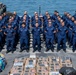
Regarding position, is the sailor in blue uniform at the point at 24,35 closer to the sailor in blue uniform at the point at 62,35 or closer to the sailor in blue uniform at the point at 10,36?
the sailor in blue uniform at the point at 10,36

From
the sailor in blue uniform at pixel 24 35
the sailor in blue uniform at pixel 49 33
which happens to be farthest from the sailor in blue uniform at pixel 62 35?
the sailor in blue uniform at pixel 24 35

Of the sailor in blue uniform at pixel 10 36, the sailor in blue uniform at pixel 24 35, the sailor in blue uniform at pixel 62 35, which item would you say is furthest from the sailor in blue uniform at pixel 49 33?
the sailor in blue uniform at pixel 10 36

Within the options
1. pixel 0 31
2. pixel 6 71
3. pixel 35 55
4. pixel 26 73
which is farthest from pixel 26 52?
pixel 26 73

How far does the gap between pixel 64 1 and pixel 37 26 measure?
60.6 meters

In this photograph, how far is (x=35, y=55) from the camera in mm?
14828

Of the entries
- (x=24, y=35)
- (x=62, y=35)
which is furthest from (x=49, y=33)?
(x=24, y=35)

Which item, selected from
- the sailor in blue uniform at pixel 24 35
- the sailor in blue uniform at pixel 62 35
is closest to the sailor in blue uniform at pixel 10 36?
the sailor in blue uniform at pixel 24 35

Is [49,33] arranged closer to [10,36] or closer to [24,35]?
[24,35]

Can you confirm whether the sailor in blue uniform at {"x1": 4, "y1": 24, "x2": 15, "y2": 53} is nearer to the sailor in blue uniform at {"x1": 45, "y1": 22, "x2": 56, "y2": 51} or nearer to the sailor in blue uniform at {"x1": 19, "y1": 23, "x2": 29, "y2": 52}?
the sailor in blue uniform at {"x1": 19, "y1": 23, "x2": 29, "y2": 52}

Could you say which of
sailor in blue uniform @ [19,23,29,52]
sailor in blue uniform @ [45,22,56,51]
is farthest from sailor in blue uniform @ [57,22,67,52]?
sailor in blue uniform @ [19,23,29,52]

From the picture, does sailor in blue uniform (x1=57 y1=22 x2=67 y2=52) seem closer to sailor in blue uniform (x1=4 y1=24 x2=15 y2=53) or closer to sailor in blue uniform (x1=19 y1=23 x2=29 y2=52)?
sailor in blue uniform (x1=19 y1=23 x2=29 y2=52)

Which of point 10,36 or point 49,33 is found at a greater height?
point 49,33

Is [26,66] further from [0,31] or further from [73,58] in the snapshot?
[0,31]

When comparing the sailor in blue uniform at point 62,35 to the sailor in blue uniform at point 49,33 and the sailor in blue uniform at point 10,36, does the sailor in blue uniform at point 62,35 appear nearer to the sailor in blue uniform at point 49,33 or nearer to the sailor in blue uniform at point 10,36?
the sailor in blue uniform at point 49,33
